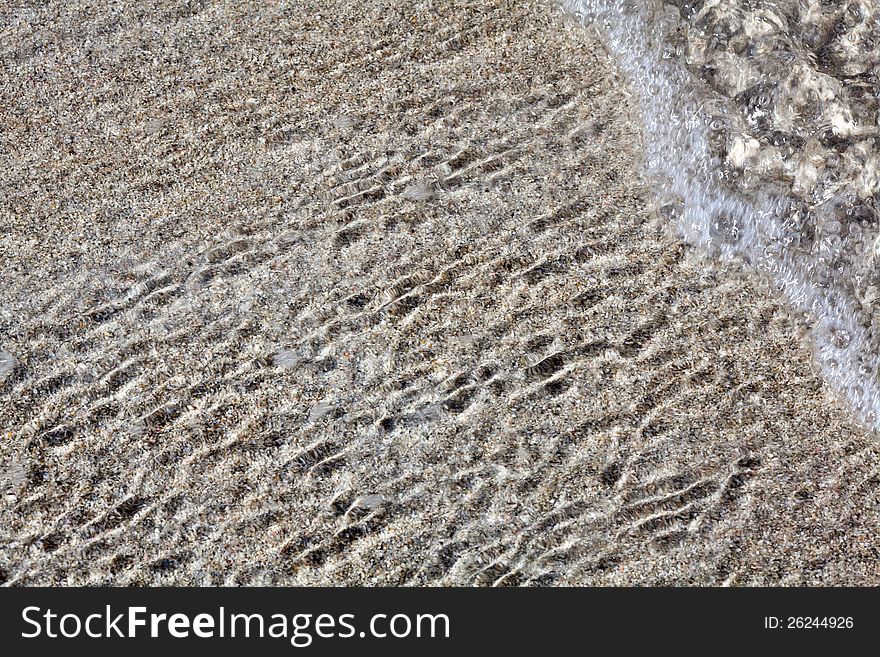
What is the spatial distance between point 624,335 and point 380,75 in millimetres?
908

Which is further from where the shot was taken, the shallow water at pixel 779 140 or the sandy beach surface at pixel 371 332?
the shallow water at pixel 779 140

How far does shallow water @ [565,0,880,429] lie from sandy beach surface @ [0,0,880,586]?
77mm

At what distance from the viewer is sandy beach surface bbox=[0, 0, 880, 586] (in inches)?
68.7

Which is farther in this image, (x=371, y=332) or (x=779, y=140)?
(x=779, y=140)

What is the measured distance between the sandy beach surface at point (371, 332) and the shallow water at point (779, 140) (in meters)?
0.08

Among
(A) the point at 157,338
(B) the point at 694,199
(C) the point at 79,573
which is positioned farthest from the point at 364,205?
(C) the point at 79,573

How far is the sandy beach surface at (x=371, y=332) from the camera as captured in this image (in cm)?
175

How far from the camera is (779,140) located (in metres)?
2.20

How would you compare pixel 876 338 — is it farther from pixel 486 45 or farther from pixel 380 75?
pixel 380 75

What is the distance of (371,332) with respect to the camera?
76.2 inches

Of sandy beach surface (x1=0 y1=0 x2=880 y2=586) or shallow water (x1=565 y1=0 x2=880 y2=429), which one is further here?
shallow water (x1=565 y1=0 x2=880 y2=429)

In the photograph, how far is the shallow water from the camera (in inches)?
81.6

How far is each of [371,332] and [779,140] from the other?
1115mm

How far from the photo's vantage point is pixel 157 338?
191 cm
